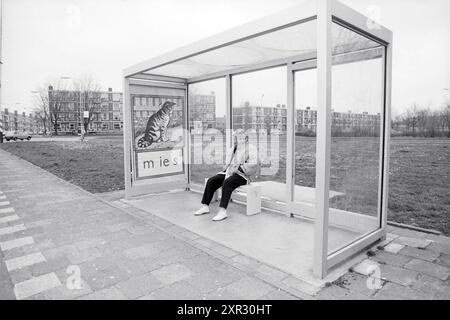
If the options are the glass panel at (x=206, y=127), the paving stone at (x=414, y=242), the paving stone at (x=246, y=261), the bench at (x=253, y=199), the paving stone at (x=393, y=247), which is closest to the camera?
the paving stone at (x=246, y=261)

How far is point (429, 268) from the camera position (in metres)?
3.47

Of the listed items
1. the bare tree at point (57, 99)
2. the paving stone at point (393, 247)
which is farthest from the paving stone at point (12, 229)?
the bare tree at point (57, 99)

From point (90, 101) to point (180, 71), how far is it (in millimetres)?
55545

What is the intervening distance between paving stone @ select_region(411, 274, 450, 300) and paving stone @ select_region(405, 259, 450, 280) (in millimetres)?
109

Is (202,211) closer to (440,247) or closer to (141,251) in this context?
(141,251)

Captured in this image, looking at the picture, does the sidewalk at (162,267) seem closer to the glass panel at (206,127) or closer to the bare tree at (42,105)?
the glass panel at (206,127)

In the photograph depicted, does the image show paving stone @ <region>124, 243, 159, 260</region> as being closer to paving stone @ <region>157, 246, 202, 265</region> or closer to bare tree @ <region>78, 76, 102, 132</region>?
paving stone @ <region>157, 246, 202, 265</region>

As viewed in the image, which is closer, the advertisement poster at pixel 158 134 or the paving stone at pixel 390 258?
the paving stone at pixel 390 258

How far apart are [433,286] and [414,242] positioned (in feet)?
4.13

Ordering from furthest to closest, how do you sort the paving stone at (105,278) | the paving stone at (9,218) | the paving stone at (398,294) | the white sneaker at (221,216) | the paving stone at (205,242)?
the paving stone at (9,218) < the white sneaker at (221,216) < the paving stone at (205,242) < the paving stone at (105,278) < the paving stone at (398,294)

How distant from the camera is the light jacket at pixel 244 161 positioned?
19.1 ft

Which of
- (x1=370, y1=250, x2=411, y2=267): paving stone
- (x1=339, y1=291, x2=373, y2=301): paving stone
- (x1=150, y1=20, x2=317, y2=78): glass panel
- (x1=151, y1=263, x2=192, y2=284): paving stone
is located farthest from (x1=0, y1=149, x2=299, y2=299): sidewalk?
(x1=150, y1=20, x2=317, y2=78): glass panel

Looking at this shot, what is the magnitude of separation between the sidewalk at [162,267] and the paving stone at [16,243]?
0.04 feet

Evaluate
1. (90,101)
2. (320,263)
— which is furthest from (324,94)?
(90,101)
